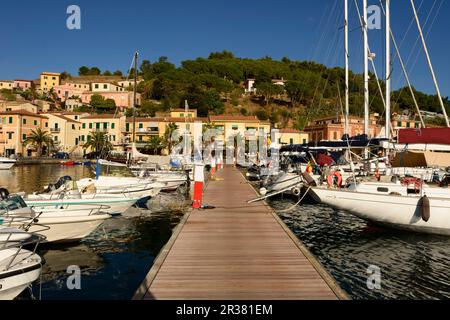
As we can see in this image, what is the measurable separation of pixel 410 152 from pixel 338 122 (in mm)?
51449

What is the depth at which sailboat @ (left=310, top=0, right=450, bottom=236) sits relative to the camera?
50.4 ft

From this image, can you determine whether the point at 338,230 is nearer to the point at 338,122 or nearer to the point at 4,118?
the point at 338,122

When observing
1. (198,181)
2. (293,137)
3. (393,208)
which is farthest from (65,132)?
(393,208)

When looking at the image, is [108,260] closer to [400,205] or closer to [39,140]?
[400,205]

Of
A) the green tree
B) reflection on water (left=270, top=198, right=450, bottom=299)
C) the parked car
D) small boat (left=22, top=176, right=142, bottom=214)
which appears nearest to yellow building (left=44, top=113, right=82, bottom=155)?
the parked car

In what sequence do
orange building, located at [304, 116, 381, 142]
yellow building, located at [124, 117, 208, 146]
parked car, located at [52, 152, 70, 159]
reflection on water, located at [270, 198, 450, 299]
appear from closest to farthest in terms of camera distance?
reflection on water, located at [270, 198, 450, 299], orange building, located at [304, 116, 381, 142], parked car, located at [52, 152, 70, 159], yellow building, located at [124, 117, 208, 146]

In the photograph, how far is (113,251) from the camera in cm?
1436

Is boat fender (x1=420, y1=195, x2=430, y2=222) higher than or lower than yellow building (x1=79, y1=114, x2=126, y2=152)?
lower

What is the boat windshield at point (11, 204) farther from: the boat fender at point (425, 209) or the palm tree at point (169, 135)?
the palm tree at point (169, 135)

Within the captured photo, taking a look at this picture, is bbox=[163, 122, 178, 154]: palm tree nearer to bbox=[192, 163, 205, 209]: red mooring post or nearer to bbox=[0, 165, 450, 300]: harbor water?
bbox=[0, 165, 450, 300]: harbor water
